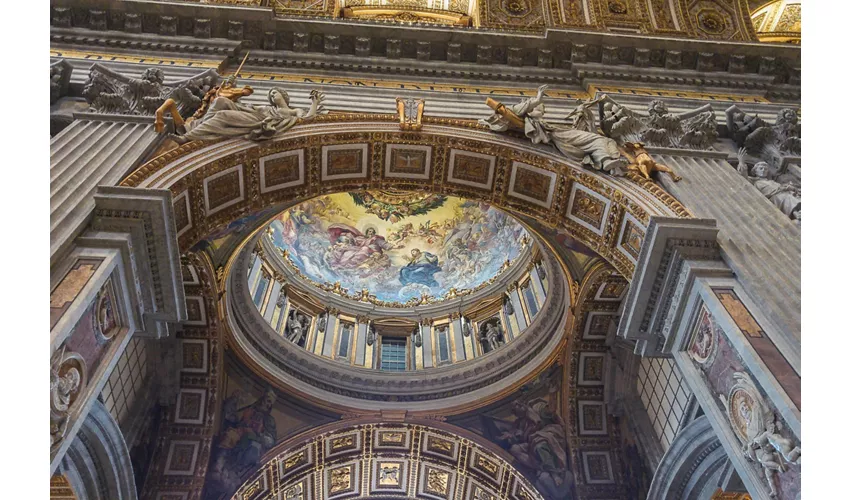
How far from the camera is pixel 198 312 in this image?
13.6 meters

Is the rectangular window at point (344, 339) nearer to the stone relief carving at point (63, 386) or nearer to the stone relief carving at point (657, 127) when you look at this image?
the stone relief carving at point (657, 127)

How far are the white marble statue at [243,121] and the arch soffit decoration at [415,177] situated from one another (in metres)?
0.14

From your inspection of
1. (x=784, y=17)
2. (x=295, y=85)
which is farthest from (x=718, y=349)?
(x=784, y=17)

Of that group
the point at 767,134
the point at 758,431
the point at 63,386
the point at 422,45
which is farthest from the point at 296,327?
the point at 758,431

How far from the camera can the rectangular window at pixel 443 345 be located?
17.0 meters

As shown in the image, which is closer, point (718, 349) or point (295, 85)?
point (718, 349)

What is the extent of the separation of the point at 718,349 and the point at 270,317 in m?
11.0

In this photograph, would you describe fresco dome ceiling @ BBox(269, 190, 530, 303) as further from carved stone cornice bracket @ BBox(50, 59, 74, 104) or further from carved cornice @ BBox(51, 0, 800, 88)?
carved stone cornice bracket @ BBox(50, 59, 74, 104)

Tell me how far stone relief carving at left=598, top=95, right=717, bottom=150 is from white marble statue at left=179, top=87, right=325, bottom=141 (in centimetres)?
455

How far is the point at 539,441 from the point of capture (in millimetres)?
14312

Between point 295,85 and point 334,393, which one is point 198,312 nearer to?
point 334,393

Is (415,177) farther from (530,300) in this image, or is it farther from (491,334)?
(491,334)

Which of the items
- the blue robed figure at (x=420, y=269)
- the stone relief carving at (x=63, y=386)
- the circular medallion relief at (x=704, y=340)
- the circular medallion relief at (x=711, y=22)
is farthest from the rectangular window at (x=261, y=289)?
the circular medallion relief at (x=711, y=22)

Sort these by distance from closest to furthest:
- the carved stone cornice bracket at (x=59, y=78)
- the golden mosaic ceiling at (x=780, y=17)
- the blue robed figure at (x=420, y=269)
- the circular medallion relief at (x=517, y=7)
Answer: the carved stone cornice bracket at (x=59, y=78), the circular medallion relief at (x=517, y=7), the blue robed figure at (x=420, y=269), the golden mosaic ceiling at (x=780, y=17)
